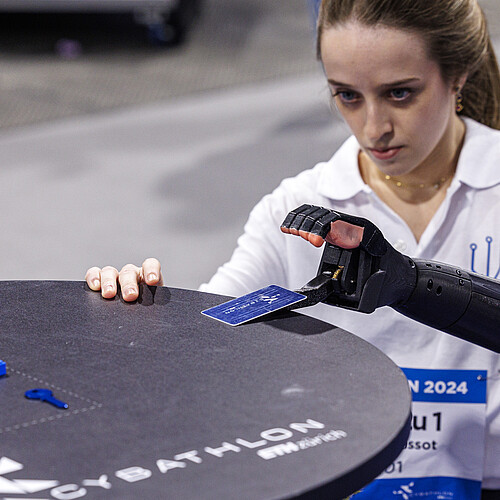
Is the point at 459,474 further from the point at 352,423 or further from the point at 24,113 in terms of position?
the point at 24,113

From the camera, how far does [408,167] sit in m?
1.49

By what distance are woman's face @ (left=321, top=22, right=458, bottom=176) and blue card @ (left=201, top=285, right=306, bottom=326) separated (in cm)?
34

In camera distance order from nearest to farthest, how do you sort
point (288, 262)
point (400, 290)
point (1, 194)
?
point (400, 290), point (288, 262), point (1, 194)

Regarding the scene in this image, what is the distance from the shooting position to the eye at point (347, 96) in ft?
4.71

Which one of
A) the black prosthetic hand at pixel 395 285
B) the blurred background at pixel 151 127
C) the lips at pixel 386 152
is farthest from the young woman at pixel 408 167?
the blurred background at pixel 151 127

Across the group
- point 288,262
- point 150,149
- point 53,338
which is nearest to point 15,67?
point 150,149

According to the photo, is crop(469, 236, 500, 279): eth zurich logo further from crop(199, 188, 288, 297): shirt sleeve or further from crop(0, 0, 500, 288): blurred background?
crop(0, 0, 500, 288): blurred background

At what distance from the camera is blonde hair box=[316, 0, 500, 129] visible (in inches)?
56.7

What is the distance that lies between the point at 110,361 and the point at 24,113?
4140 millimetres

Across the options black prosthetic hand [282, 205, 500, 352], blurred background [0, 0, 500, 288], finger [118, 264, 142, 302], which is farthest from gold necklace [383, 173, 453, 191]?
blurred background [0, 0, 500, 288]

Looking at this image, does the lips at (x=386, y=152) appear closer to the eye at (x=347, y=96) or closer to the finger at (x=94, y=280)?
the eye at (x=347, y=96)

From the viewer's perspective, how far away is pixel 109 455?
2.83ft

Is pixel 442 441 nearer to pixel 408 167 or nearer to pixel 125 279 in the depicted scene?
pixel 408 167

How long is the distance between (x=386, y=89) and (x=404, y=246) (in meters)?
0.27
